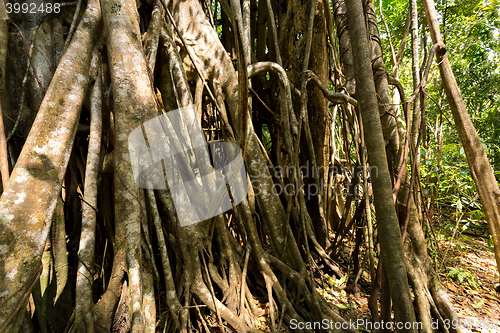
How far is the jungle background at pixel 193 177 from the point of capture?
1.28m

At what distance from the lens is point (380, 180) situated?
50.4 inches

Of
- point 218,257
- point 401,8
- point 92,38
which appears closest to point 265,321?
point 218,257

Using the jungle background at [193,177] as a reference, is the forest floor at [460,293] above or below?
below

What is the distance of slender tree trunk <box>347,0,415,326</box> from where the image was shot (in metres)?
1.25

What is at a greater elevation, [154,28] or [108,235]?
[154,28]

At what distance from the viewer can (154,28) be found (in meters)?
1.96

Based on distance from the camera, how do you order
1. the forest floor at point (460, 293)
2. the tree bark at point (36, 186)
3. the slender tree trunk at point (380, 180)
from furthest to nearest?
the forest floor at point (460, 293) < the slender tree trunk at point (380, 180) < the tree bark at point (36, 186)

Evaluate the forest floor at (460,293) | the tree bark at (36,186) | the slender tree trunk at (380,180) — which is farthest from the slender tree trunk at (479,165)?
the tree bark at (36,186)

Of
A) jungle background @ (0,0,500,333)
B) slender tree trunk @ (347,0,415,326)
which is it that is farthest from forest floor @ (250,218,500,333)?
slender tree trunk @ (347,0,415,326)

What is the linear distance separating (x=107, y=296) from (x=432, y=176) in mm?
3352

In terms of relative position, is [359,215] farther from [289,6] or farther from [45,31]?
[45,31]

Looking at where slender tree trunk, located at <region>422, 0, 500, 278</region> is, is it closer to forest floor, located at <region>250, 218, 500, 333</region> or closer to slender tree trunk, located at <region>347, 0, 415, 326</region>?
slender tree trunk, located at <region>347, 0, 415, 326</region>

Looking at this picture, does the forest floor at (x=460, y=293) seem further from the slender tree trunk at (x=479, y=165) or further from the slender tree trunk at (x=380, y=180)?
the slender tree trunk at (x=479, y=165)

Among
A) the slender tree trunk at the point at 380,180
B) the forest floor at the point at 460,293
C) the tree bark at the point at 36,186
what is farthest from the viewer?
the forest floor at the point at 460,293
